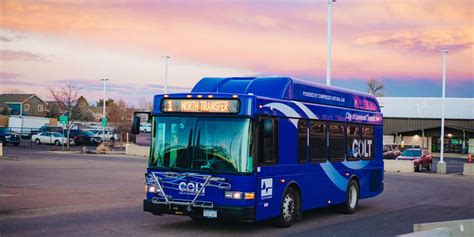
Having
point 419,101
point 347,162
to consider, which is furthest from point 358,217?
point 419,101

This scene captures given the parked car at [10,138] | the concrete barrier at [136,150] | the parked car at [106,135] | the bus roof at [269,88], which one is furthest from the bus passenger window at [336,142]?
the parked car at [106,135]

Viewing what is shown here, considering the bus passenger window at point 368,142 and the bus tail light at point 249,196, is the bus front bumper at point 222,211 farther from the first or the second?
the bus passenger window at point 368,142

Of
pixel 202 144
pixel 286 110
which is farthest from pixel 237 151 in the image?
pixel 286 110

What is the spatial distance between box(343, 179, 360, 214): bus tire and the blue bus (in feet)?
6.39

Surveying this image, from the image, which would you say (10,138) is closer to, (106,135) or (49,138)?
(49,138)

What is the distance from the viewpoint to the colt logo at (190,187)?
1153 cm

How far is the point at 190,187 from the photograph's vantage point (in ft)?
38.1

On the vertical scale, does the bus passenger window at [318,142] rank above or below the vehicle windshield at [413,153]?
above

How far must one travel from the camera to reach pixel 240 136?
11539 mm

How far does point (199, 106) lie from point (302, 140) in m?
2.76

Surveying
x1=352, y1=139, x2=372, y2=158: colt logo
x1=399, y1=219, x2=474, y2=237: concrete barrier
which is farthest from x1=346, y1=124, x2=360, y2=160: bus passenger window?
x1=399, y1=219, x2=474, y2=237: concrete barrier

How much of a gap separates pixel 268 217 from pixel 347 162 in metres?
4.64

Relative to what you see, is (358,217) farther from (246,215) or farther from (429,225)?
(429,225)

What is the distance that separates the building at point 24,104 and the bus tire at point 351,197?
96001mm
